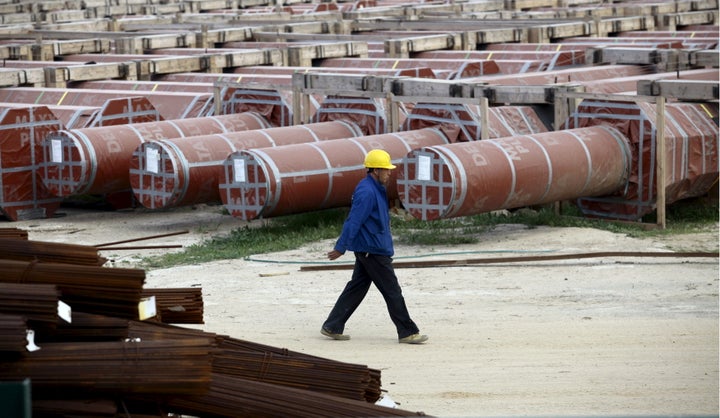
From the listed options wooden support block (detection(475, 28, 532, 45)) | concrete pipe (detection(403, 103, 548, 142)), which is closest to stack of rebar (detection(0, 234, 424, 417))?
concrete pipe (detection(403, 103, 548, 142))

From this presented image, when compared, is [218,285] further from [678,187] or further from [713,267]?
[678,187]

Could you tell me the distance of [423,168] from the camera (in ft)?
53.9

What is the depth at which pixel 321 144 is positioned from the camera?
60.3 ft

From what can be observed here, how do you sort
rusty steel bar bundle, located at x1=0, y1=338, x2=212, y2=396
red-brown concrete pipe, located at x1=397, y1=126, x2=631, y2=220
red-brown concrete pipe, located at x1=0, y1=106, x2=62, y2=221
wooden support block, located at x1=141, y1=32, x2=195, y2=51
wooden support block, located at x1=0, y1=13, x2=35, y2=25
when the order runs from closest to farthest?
rusty steel bar bundle, located at x1=0, y1=338, x2=212, y2=396 → red-brown concrete pipe, located at x1=397, y1=126, x2=631, y2=220 → red-brown concrete pipe, located at x1=0, y1=106, x2=62, y2=221 → wooden support block, located at x1=141, y1=32, x2=195, y2=51 → wooden support block, located at x1=0, y1=13, x2=35, y2=25

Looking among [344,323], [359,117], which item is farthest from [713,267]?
[359,117]

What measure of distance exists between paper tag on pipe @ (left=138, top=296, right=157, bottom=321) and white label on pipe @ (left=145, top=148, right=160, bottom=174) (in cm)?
1085

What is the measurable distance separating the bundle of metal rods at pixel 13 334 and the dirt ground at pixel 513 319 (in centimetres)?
338

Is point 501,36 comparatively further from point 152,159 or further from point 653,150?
point 152,159

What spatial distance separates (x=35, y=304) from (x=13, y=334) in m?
0.33

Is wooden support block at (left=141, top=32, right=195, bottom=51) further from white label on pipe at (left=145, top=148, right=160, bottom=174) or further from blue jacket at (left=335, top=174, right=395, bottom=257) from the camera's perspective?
blue jacket at (left=335, top=174, right=395, bottom=257)

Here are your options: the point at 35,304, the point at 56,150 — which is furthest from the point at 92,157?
the point at 35,304

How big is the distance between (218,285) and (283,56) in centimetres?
1405

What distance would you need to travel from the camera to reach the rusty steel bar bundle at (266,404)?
7082 millimetres

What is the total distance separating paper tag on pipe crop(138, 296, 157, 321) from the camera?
7.68 m
